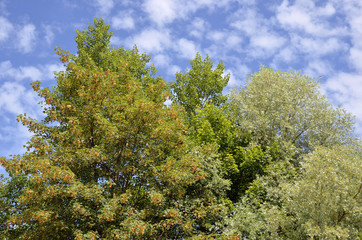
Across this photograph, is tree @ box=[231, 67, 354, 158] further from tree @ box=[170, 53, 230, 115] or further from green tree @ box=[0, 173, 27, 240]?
green tree @ box=[0, 173, 27, 240]

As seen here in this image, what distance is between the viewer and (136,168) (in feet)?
66.2

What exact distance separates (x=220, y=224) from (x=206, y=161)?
15.1ft

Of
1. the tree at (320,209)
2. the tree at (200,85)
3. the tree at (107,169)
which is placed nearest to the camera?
the tree at (107,169)

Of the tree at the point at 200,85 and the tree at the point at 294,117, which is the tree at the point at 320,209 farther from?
the tree at the point at 200,85

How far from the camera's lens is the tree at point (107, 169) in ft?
60.7

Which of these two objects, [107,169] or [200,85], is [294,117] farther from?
[107,169]

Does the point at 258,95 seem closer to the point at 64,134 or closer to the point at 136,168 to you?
the point at 136,168

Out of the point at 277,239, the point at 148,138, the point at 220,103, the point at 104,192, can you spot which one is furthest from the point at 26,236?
the point at 220,103

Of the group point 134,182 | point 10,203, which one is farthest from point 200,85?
point 10,203

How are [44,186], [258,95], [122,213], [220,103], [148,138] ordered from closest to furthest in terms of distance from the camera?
[44,186]
[122,213]
[148,138]
[258,95]
[220,103]

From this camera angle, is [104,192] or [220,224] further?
[220,224]

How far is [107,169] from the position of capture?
21.7m

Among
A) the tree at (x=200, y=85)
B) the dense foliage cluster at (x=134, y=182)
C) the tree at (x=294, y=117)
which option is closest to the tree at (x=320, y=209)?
the dense foliage cluster at (x=134, y=182)

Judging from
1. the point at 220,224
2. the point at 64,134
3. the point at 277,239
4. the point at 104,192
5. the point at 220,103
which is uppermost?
the point at 220,103
